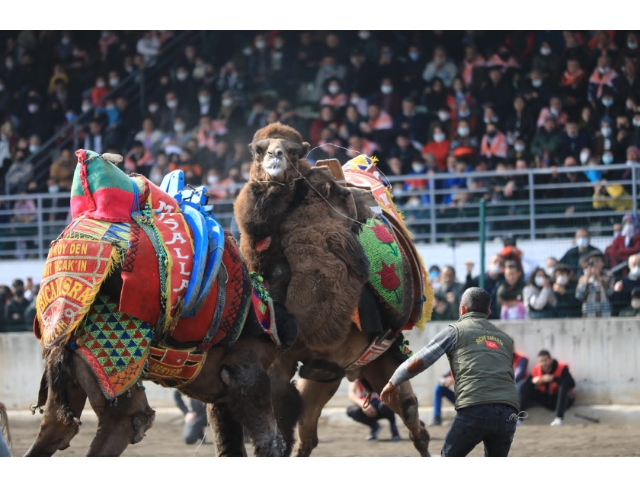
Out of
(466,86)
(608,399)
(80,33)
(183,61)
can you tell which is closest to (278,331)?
(608,399)

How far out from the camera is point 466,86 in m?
14.8

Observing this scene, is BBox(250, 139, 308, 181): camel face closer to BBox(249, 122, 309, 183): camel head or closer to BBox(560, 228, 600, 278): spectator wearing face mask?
BBox(249, 122, 309, 183): camel head

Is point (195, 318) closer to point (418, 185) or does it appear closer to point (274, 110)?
point (418, 185)

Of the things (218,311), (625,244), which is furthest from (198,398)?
(625,244)

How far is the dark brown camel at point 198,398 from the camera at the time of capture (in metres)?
4.95

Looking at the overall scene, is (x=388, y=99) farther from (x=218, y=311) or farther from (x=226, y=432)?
(x=218, y=311)

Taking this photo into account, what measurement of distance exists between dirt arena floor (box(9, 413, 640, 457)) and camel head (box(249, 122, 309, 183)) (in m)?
3.24

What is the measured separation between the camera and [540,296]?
1090 centimetres

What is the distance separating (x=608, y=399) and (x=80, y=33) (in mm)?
11235

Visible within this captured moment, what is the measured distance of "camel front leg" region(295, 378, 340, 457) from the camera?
7355 millimetres

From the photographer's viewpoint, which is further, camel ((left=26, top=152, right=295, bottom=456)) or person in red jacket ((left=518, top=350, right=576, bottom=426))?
person in red jacket ((left=518, top=350, right=576, bottom=426))

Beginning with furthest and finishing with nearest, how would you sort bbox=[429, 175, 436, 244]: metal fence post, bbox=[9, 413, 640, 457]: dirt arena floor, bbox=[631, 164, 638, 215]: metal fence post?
bbox=[429, 175, 436, 244]: metal fence post < bbox=[631, 164, 638, 215]: metal fence post < bbox=[9, 413, 640, 457]: dirt arena floor

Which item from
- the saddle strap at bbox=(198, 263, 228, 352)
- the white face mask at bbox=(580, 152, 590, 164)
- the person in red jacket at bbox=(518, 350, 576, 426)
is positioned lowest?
the person in red jacket at bbox=(518, 350, 576, 426)

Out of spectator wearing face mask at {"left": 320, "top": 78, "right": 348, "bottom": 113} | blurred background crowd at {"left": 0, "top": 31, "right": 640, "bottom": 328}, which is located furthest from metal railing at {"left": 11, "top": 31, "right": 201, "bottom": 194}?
spectator wearing face mask at {"left": 320, "top": 78, "right": 348, "bottom": 113}
